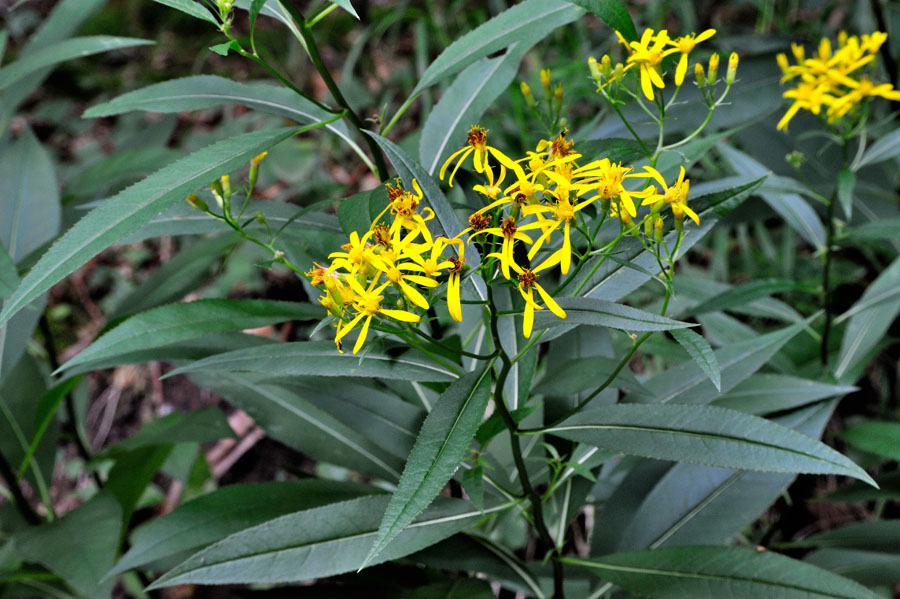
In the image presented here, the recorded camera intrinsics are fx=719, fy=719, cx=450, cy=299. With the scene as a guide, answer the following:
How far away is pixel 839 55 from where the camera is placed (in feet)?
3.99

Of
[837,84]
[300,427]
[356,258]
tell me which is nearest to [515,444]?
[356,258]

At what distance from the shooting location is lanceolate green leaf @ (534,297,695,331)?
703 mm

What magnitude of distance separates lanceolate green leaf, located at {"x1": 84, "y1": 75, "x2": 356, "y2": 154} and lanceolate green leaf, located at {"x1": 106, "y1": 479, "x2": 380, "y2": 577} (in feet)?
1.90

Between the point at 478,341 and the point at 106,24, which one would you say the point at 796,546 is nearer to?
the point at 478,341

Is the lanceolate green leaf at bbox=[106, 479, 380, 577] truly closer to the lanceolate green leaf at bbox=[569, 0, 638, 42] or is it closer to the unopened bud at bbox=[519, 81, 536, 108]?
the unopened bud at bbox=[519, 81, 536, 108]

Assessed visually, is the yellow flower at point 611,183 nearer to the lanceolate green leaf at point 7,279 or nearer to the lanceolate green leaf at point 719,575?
the lanceolate green leaf at point 719,575

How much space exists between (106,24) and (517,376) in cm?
380

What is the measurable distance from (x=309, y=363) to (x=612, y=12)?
53cm

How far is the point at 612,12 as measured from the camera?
2.64ft

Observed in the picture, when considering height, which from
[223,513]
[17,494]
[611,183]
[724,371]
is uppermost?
[611,183]

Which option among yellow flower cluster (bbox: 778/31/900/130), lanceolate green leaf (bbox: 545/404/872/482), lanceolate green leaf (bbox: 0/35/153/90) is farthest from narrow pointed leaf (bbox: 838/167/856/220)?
lanceolate green leaf (bbox: 0/35/153/90)

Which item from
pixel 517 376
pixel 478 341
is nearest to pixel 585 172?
pixel 517 376

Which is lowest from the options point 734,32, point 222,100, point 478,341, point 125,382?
point 125,382

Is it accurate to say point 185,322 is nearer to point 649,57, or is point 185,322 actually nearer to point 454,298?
point 454,298
